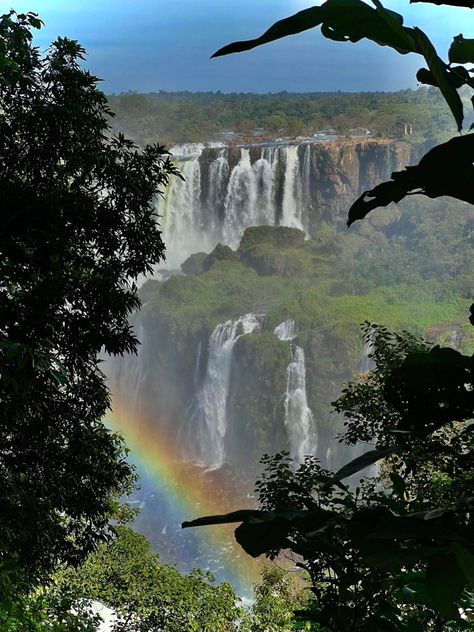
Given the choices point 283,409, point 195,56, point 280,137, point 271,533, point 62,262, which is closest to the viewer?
point 271,533

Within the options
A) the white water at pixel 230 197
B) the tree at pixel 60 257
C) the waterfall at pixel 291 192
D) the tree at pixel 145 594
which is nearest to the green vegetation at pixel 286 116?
the white water at pixel 230 197

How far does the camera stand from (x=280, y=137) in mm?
23562

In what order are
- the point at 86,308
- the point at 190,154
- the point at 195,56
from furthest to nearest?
the point at 195,56 < the point at 190,154 < the point at 86,308

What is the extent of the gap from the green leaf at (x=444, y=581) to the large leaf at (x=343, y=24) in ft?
0.87

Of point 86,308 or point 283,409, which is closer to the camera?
point 86,308

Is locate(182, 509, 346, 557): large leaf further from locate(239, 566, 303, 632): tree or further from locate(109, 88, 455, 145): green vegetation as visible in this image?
locate(109, 88, 455, 145): green vegetation

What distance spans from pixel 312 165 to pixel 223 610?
16.9 metres

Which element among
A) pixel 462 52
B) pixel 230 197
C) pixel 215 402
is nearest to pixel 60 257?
pixel 462 52

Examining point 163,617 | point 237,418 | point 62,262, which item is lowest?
point 237,418

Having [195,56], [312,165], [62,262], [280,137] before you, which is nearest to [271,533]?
[62,262]

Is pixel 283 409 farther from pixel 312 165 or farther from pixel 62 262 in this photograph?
pixel 62 262

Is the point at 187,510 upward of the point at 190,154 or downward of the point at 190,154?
downward

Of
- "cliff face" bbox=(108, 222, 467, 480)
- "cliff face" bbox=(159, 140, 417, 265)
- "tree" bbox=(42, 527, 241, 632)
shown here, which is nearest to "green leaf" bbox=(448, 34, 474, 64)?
"tree" bbox=(42, 527, 241, 632)

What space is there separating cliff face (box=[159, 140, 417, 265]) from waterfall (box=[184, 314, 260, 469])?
3940mm
